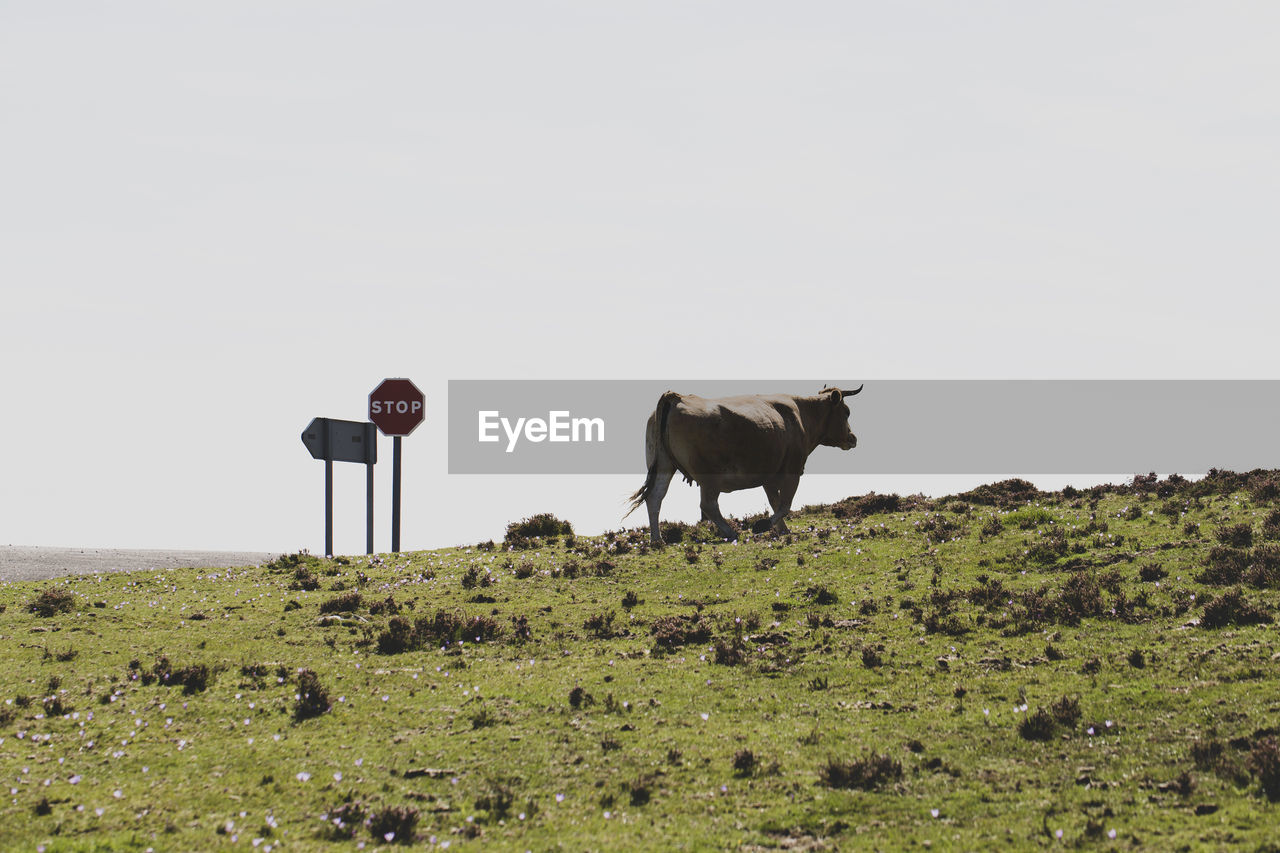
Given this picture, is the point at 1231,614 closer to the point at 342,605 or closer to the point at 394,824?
the point at 394,824

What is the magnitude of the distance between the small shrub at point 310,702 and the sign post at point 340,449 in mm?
17482

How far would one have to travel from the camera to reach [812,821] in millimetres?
12289

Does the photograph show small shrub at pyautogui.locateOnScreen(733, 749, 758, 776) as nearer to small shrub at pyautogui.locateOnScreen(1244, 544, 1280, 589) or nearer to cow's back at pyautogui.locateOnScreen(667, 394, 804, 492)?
small shrub at pyautogui.locateOnScreen(1244, 544, 1280, 589)

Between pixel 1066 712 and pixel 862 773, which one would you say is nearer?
pixel 862 773

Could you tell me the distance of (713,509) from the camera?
31.8 meters

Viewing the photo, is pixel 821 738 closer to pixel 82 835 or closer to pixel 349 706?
pixel 349 706

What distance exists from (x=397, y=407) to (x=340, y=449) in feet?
7.15

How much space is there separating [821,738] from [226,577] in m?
18.9

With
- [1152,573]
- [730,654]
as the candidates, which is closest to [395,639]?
[730,654]

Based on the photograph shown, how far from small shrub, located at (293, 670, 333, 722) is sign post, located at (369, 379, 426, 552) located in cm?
1865

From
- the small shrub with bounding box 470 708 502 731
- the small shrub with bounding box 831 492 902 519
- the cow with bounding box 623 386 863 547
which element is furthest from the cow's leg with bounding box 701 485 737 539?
the small shrub with bounding box 470 708 502 731

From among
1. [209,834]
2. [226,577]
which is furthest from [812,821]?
[226,577]

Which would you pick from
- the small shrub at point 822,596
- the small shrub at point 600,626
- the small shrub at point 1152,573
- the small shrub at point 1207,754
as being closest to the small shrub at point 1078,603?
the small shrub at point 1152,573

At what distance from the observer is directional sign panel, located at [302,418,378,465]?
34812 mm
